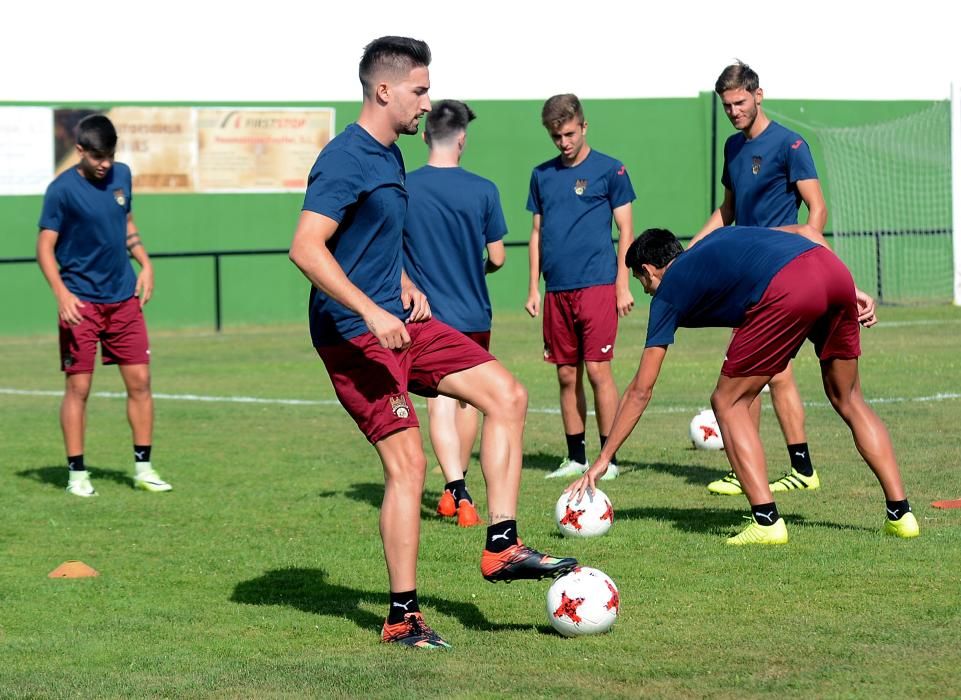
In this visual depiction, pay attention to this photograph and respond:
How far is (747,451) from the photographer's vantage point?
7395mm

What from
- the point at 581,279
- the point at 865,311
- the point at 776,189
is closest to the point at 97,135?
the point at 581,279

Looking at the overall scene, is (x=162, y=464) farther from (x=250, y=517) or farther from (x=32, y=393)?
(x=32, y=393)

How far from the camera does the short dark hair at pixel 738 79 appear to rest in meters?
8.70

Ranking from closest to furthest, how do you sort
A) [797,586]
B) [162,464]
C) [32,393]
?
[797,586] → [162,464] → [32,393]

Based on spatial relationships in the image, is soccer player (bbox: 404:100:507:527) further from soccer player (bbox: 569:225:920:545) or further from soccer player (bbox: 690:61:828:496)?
soccer player (bbox: 569:225:920:545)

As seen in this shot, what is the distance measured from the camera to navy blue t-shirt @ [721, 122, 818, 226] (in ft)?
29.4

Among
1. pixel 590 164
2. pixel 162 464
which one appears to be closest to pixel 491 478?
pixel 590 164

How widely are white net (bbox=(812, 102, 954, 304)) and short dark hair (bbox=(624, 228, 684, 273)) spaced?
1792cm

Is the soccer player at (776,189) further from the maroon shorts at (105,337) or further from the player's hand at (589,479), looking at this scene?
the maroon shorts at (105,337)

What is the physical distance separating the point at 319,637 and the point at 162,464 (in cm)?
525

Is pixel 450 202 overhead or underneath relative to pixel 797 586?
overhead

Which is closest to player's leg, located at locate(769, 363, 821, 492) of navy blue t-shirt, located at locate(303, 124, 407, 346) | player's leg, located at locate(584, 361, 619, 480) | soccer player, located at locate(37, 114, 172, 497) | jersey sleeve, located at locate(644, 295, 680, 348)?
player's leg, located at locate(584, 361, 619, 480)

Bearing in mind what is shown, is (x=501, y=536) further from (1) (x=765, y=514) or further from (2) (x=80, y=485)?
(2) (x=80, y=485)

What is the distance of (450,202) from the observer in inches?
345
